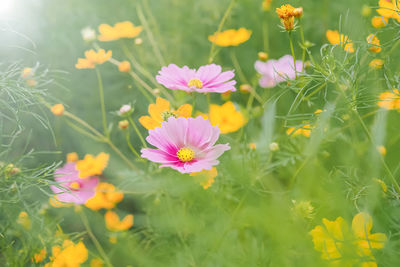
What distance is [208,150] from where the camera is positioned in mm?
587

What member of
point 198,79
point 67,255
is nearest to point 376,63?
point 198,79

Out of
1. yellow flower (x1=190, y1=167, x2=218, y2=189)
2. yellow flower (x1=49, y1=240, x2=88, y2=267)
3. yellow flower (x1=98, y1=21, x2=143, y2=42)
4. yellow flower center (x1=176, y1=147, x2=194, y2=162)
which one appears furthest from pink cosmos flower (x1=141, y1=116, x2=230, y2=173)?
yellow flower (x1=98, y1=21, x2=143, y2=42)

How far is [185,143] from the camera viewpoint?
0.59 metres

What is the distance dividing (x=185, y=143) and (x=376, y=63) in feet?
1.25

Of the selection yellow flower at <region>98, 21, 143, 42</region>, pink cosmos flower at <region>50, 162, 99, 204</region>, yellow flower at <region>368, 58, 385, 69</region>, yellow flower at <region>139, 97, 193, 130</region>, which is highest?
yellow flower at <region>98, 21, 143, 42</region>

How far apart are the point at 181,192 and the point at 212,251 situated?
0.12 meters

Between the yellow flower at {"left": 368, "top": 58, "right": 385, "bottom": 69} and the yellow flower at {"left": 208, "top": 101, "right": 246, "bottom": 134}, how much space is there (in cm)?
28

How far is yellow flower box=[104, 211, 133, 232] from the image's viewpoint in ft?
2.89

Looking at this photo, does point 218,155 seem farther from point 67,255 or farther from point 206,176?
point 67,255

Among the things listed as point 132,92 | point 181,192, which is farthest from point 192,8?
point 181,192

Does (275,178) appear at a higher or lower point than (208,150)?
lower

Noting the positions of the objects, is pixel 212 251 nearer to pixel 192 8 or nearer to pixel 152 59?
pixel 152 59

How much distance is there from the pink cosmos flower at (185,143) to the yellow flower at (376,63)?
328mm

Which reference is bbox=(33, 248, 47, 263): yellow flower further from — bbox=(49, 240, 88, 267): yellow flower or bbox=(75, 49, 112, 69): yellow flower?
bbox=(75, 49, 112, 69): yellow flower
